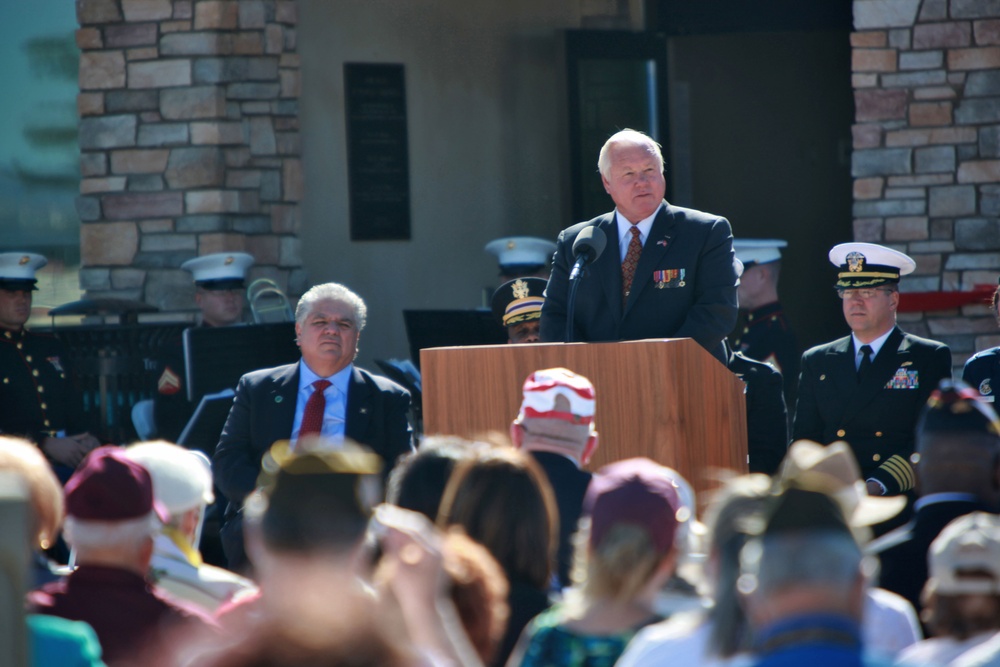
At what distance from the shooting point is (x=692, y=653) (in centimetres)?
221

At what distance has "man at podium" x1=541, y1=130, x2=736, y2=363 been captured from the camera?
4.63 m

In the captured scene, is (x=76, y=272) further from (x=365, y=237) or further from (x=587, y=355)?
(x=587, y=355)

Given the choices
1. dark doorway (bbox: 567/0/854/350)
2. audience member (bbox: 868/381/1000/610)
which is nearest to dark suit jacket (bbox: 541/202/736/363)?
audience member (bbox: 868/381/1000/610)

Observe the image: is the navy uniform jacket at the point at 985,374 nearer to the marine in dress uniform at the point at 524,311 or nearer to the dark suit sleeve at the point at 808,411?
the dark suit sleeve at the point at 808,411

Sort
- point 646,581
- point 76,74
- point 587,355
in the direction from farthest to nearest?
point 76,74 → point 587,355 → point 646,581

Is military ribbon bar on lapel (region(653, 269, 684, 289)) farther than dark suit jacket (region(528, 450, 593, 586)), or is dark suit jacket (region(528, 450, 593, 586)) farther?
military ribbon bar on lapel (region(653, 269, 684, 289))

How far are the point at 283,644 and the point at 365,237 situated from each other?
7364mm

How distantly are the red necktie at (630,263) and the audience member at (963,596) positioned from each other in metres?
2.39

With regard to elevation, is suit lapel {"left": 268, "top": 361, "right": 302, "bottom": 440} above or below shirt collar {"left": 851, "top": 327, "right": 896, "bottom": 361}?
below

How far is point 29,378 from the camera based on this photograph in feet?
23.3

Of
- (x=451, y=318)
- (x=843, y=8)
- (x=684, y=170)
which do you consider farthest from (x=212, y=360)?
(x=843, y=8)

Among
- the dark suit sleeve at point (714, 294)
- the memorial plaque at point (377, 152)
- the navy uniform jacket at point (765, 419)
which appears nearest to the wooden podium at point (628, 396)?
the dark suit sleeve at point (714, 294)

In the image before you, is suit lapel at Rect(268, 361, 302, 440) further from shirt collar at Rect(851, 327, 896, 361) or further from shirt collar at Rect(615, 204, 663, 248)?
shirt collar at Rect(851, 327, 896, 361)

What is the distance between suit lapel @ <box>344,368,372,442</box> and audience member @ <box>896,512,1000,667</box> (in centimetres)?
311
